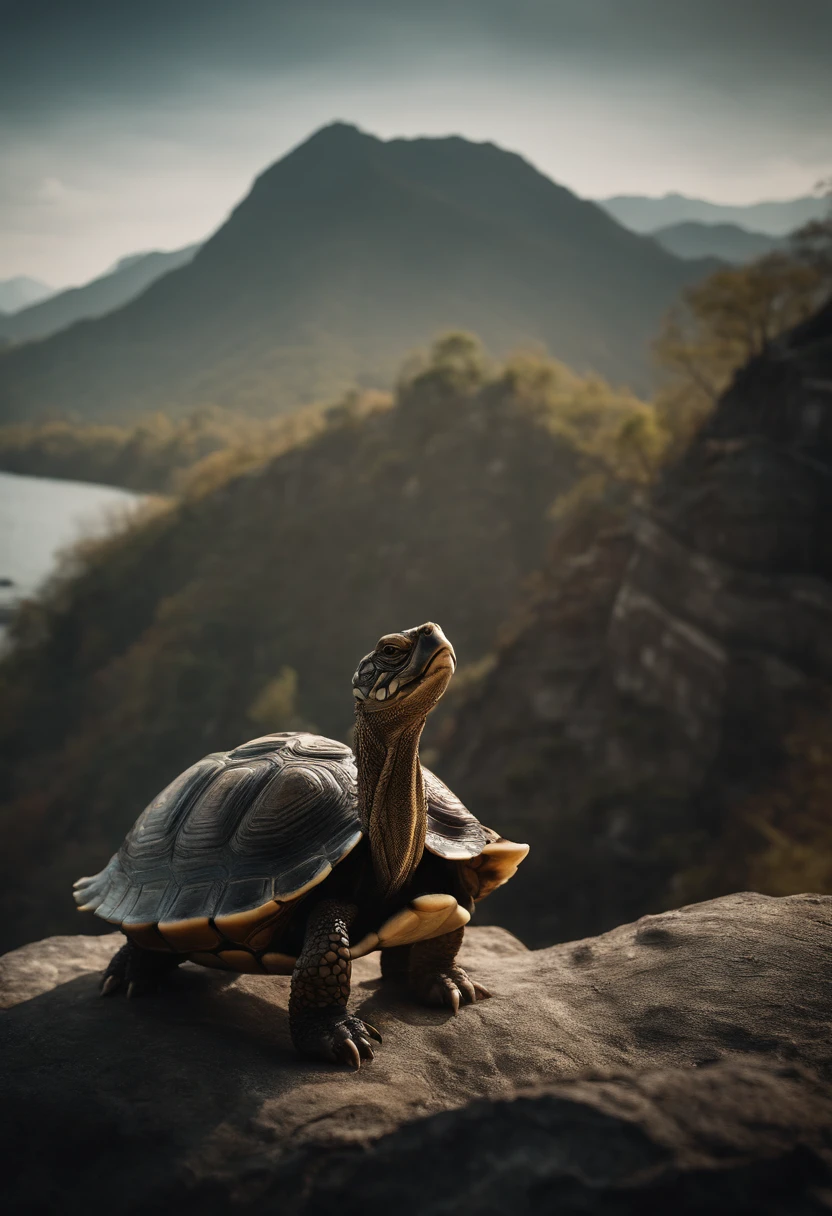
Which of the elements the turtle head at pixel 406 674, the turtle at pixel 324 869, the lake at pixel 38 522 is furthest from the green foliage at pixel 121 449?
the turtle head at pixel 406 674

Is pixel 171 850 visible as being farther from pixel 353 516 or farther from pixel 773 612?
pixel 353 516

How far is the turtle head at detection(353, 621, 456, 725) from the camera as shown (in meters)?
3.12

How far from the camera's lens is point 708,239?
512 ft

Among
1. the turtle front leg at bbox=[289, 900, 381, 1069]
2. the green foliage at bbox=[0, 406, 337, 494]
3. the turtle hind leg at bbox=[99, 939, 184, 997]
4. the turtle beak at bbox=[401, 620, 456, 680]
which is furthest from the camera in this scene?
the green foliage at bbox=[0, 406, 337, 494]

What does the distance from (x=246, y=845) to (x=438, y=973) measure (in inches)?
43.4

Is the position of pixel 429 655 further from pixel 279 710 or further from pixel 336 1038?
pixel 279 710

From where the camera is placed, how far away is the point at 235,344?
5778 inches

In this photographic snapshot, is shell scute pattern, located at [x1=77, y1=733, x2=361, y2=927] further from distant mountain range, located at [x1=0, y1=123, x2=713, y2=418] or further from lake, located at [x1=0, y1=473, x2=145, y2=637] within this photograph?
distant mountain range, located at [x1=0, y1=123, x2=713, y2=418]

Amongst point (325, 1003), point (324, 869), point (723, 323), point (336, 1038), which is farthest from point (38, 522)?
point (336, 1038)

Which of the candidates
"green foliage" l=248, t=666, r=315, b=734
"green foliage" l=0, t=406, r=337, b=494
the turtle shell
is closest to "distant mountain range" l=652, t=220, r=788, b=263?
"green foliage" l=0, t=406, r=337, b=494

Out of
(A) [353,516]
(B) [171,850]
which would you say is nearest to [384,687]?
(B) [171,850]

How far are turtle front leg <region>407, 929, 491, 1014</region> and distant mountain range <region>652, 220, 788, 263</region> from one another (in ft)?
506

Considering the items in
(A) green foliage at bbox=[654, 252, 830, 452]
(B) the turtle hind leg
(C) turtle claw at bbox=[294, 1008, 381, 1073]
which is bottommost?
(B) the turtle hind leg

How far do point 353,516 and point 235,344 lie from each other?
10309cm
